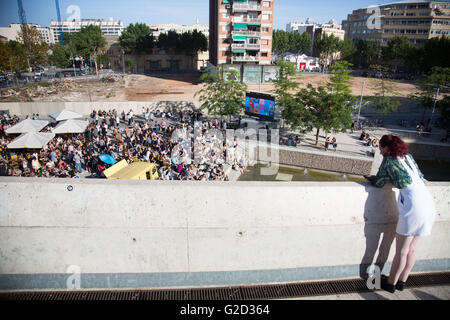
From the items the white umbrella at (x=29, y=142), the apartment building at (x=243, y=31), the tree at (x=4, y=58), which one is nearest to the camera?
the white umbrella at (x=29, y=142)

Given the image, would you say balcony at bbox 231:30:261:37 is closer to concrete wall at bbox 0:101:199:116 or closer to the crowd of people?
concrete wall at bbox 0:101:199:116

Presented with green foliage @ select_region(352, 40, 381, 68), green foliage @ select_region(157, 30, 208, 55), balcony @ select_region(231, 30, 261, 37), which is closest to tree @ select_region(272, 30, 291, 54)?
green foliage @ select_region(157, 30, 208, 55)

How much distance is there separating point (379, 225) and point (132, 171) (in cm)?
1052

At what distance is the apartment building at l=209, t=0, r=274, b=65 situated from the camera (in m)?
53.2

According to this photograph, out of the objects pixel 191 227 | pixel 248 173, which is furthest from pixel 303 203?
pixel 248 173

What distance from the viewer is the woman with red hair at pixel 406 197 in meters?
4.14

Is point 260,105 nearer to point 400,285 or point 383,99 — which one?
point 383,99

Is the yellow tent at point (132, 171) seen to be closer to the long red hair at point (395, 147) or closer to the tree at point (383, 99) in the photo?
the long red hair at point (395, 147)

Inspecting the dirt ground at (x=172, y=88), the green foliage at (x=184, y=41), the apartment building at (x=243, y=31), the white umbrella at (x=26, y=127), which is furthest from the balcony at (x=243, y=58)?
the white umbrella at (x=26, y=127)

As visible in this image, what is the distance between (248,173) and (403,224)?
48.1ft

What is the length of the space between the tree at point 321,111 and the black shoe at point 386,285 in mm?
17481

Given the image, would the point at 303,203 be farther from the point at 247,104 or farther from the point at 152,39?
the point at 152,39

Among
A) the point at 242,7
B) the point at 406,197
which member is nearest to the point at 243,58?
the point at 242,7

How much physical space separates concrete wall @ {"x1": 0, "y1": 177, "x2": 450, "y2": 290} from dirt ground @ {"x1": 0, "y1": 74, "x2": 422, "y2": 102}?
37.3 meters
